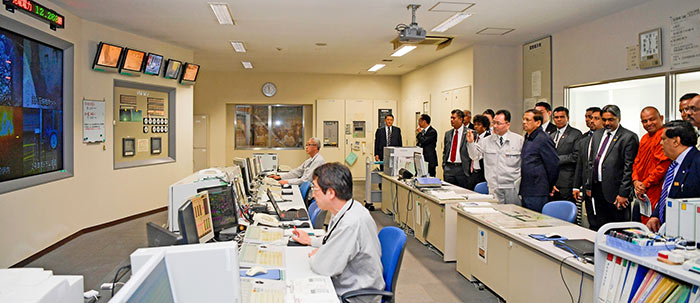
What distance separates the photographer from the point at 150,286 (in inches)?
45.3

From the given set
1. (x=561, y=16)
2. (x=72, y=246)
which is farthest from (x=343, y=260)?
Result: (x=561, y=16)

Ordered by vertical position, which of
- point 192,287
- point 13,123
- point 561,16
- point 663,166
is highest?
point 561,16

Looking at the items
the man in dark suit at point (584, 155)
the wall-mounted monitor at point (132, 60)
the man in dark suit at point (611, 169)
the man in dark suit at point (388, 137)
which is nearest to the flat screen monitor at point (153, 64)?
the wall-mounted monitor at point (132, 60)

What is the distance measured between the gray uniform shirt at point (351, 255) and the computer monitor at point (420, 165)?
3.55 metres

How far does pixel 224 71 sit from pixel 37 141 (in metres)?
6.88

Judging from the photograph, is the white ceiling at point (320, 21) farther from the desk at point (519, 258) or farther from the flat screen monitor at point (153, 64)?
the desk at point (519, 258)

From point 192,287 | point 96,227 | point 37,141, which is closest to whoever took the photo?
point 192,287

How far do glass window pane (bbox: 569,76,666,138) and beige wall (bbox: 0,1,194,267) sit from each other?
22.2 feet

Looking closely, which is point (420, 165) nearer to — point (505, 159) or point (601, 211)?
point (505, 159)

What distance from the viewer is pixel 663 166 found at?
3.78 meters

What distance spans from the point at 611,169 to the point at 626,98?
1.72m

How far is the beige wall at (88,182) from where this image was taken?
15.4ft

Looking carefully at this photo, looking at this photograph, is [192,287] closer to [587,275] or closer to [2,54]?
[587,275]

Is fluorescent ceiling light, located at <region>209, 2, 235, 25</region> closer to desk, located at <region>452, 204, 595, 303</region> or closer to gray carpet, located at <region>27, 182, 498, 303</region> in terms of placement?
gray carpet, located at <region>27, 182, 498, 303</region>
